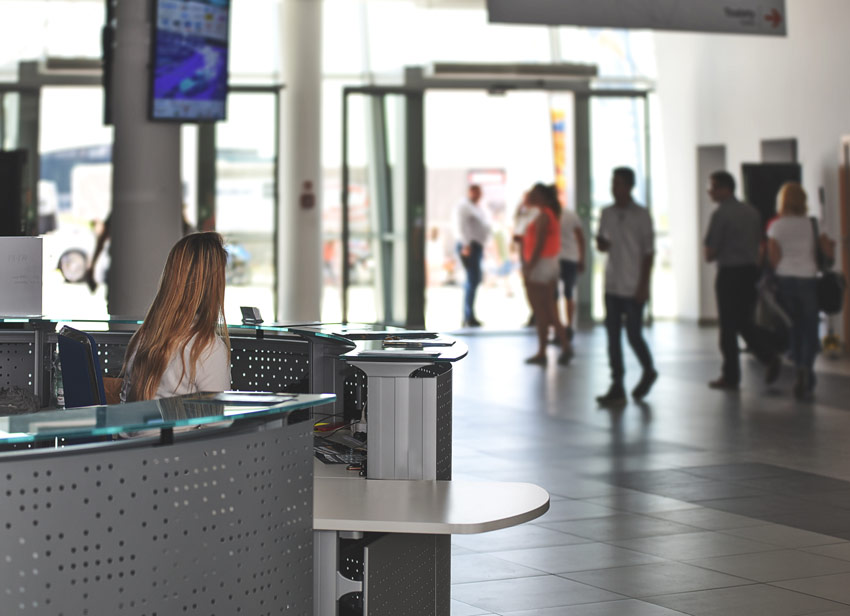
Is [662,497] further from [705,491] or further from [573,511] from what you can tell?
[573,511]

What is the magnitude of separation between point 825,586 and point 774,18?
5.76m

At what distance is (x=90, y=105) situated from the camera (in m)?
17.2

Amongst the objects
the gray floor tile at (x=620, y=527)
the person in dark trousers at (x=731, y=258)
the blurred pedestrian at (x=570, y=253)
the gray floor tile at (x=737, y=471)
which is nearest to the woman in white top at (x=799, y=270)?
the person in dark trousers at (x=731, y=258)

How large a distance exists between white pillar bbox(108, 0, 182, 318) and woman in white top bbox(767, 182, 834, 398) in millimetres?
4858

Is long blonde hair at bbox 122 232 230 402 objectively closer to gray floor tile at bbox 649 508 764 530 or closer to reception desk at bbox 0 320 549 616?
reception desk at bbox 0 320 549 616

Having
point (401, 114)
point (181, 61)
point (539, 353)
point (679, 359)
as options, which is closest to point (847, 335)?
point (679, 359)

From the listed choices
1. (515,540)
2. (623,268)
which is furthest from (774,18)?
(515,540)

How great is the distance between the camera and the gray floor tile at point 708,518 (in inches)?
210

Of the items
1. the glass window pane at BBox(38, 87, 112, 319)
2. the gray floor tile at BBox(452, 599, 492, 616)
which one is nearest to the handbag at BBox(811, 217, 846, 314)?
the gray floor tile at BBox(452, 599, 492, 616)

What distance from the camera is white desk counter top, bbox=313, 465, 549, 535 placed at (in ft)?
9.96

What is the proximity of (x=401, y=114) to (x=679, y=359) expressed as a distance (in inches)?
227

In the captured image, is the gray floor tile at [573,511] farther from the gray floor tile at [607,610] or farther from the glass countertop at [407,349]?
the glass countertop at [407,349]

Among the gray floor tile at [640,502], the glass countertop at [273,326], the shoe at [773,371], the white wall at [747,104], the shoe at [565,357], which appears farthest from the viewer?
the white wall at [747,104]

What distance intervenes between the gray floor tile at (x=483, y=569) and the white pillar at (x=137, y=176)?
3.36 meters
